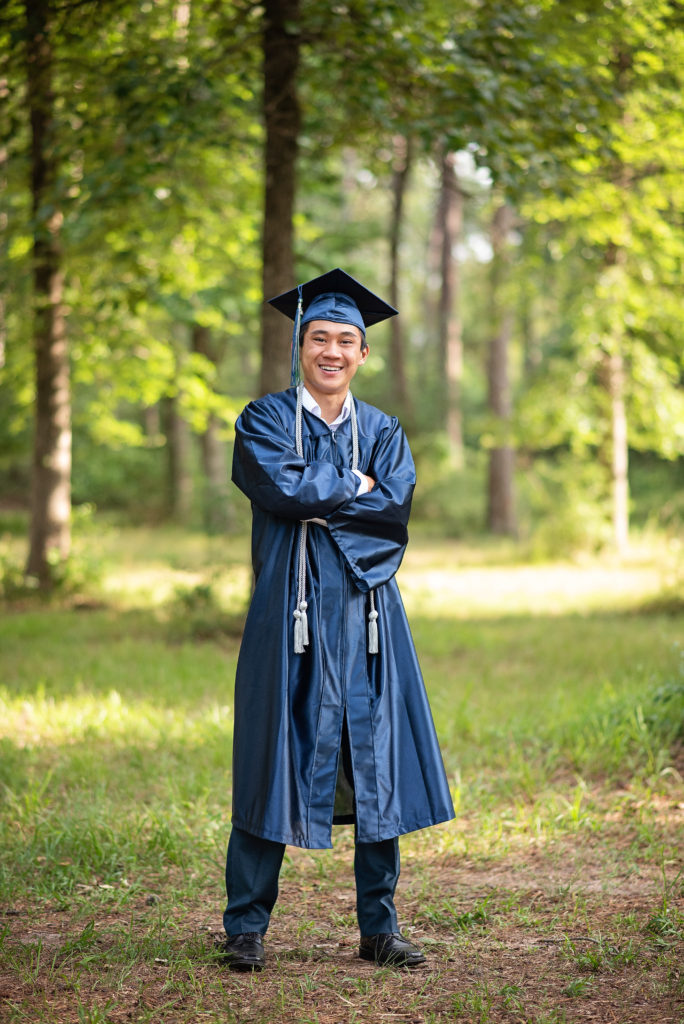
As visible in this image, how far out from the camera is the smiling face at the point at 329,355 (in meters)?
3.57

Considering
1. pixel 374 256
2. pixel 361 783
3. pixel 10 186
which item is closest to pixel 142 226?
pixel 10 186

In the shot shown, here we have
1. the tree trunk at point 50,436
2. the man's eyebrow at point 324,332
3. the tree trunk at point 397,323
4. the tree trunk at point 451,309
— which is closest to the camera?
the man's eyebrow at point 324,332

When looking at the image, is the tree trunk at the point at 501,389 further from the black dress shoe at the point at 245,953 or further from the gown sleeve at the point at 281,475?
the black dress shoe at the point at 245,953

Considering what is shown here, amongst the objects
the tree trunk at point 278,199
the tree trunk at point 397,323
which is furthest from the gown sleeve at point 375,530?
the tree trunk at point 397,323

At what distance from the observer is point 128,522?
24203 mm

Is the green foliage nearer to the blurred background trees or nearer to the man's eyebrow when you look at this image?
the blurred background trees

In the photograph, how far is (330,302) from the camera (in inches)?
143

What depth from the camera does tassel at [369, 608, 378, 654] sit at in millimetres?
3437

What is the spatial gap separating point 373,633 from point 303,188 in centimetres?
944

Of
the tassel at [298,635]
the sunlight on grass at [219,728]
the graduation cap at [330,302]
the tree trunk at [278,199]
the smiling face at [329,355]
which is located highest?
the tree trunk at [278,199]

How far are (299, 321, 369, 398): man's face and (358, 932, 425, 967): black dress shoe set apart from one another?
193cm

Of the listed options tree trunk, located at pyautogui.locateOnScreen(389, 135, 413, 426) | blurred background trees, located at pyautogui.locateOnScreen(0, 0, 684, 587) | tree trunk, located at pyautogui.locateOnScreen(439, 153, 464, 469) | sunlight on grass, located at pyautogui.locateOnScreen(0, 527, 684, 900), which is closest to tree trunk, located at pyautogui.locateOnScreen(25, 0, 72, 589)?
blurred background trees, located at pyautogui.locateOnScreen(0, 0, 684, 587)

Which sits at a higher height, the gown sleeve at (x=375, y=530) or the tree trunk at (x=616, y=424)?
the tree trunk at (x=616, y=424)

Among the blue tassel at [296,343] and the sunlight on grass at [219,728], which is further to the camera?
the sunlight on grass at [219,728]
